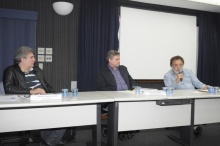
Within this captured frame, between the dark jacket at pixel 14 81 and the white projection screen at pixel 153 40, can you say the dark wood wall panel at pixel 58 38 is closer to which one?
the white projection screen at pixel 153 40

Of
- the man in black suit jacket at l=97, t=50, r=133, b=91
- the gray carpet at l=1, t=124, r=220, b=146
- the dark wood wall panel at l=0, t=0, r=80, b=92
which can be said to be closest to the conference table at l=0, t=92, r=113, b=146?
the gray carpet at l=1, t=124, r=220, b=146

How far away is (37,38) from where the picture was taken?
349 cm

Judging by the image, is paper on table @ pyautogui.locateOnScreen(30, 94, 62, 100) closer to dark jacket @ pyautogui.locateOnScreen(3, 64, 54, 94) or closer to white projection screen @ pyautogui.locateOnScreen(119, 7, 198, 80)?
dark jacket @ pyautogui.locateOnScreen(3, 64, 54, 94)

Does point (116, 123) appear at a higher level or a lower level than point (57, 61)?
lower

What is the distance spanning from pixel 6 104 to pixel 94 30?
2587 millimetres

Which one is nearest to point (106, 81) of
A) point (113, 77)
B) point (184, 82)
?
point (113, 77)

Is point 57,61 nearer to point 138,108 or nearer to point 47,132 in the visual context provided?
point 47,132

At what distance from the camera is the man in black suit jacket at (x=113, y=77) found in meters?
2.86

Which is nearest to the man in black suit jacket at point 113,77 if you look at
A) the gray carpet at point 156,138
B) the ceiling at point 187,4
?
the gray carpet at point 156,138

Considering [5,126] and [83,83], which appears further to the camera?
[83,83]

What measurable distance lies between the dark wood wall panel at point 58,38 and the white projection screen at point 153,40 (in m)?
1.03

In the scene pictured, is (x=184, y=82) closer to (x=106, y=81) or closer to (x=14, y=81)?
(x=106, y=81)

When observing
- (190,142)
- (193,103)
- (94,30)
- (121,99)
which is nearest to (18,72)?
(121,99)

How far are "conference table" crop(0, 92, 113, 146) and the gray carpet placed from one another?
77 cm
